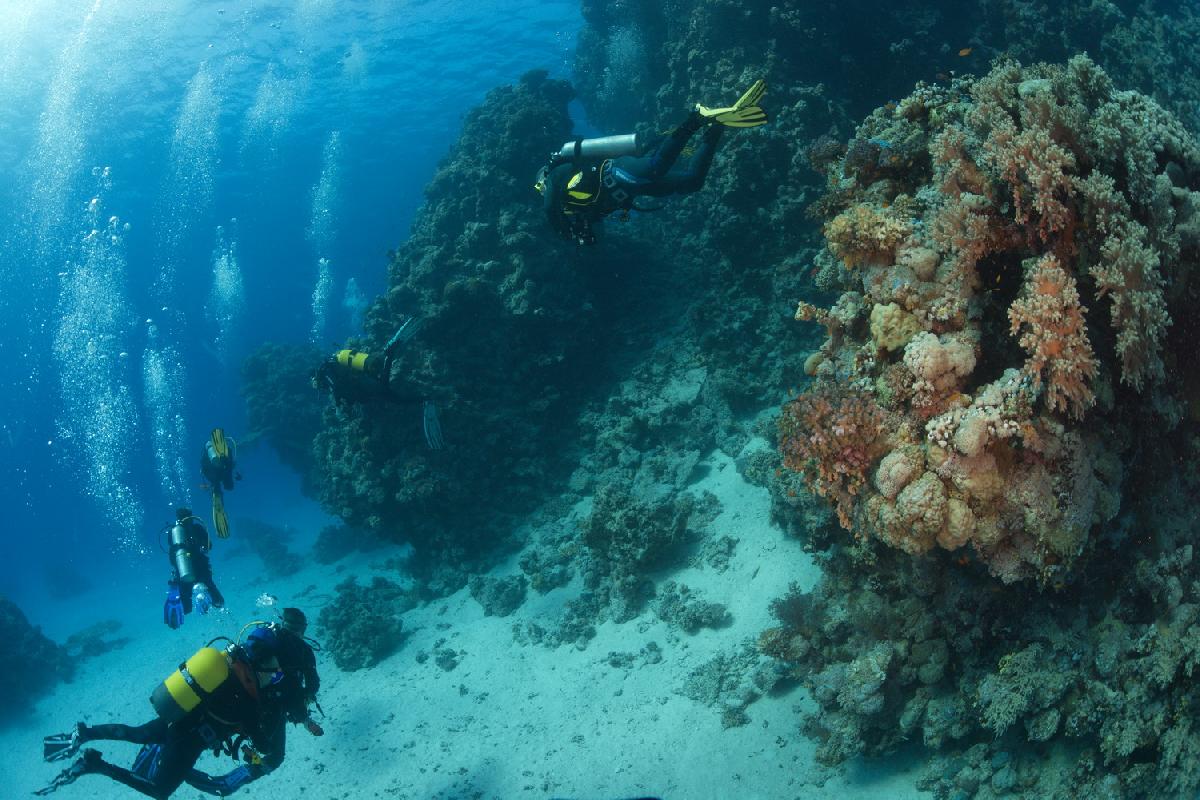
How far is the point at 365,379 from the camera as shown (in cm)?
1220

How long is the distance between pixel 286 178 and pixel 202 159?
11.5m

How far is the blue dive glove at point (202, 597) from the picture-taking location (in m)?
10.2

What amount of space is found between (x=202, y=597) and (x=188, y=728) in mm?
4811

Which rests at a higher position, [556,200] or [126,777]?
[556,200]

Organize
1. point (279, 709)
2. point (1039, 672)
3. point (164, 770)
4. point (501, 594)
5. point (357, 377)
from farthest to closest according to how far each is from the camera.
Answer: point (357, 377) < point (501, 594) < point (279, 709) < point (164, 770) < point (1039, 672)

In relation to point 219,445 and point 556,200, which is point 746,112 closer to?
point 556,200

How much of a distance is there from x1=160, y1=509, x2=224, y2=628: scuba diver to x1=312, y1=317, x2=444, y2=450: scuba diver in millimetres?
3564

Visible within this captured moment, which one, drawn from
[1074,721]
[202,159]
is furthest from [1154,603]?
[202,159]

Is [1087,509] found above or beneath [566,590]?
above

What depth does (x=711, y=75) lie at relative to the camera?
14.2m

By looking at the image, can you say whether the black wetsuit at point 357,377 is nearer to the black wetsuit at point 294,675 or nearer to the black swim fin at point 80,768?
the black wetsuit at point 294,675

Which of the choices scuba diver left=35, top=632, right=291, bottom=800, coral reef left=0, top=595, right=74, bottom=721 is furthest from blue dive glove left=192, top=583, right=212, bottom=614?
coral reef left=0, top=595, right=74, bottom=721

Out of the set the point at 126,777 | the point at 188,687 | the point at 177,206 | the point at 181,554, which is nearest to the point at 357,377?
the point at 181,554

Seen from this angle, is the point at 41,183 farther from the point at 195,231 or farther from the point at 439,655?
the point at 439,655
